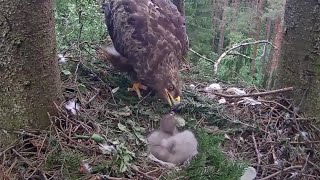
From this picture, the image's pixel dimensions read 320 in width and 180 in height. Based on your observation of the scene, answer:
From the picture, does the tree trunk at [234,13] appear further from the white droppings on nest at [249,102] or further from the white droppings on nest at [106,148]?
the white droppings on nest at [106,148]

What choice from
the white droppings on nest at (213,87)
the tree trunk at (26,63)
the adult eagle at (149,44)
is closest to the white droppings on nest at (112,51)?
the adult eagle at (149,44)

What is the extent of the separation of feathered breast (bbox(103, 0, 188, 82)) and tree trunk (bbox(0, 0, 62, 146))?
38.1 inches

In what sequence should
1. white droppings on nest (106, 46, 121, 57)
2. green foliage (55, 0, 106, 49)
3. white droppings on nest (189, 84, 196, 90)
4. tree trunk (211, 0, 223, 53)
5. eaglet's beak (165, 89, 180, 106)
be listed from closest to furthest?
eaglet's beak (165, 89, 180, 106)
white droppings on nest (106, 46, 121, 57)
white droppings on nest (189, 84, 196, 90)
green foliage (55, 0, 106, 49)
tree trunk (211, 0, 223, 53)

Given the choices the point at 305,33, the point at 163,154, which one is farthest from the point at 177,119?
the point at 305,33

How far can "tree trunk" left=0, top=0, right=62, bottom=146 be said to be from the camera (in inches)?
97.1

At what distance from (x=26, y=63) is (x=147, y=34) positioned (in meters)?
1.25

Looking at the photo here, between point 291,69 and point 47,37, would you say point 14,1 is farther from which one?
point 291,69

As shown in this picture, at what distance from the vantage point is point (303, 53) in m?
3.33

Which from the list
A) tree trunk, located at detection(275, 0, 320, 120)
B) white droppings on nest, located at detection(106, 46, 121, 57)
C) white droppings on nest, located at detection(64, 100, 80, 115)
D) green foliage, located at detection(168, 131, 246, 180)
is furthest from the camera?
white droppings on nest, located at detection(106, 46, 121, 57)

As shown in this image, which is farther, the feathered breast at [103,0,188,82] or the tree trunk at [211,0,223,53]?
the tree trunk at [211,0,223,53]

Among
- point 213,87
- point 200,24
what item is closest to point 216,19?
point 200,24

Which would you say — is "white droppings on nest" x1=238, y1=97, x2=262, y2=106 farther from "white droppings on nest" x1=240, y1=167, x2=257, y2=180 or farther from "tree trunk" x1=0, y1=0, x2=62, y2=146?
"tree trunk" x1=0, y1=0, x2=62, y2=146

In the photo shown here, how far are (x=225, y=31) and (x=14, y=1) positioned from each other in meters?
19.0

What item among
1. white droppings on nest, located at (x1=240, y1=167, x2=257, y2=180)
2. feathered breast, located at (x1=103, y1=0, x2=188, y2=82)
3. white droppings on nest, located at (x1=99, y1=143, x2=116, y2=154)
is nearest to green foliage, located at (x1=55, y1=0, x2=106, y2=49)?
feathered breast, located at (x1=103, y1=0, x2=188, y2=82)
